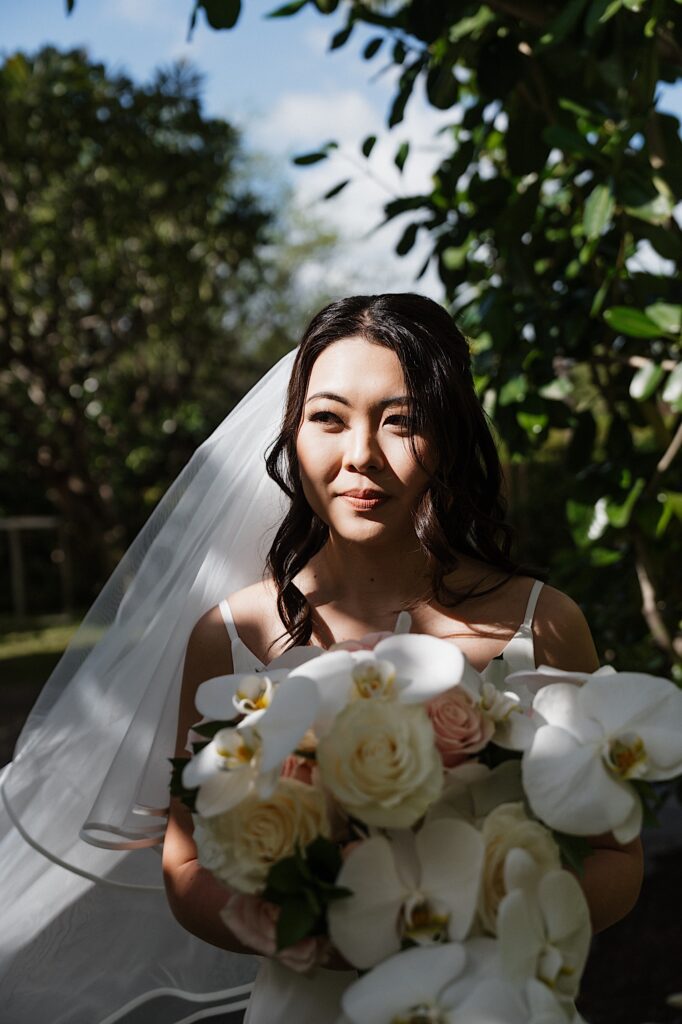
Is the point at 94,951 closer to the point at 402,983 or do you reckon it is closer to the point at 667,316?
the point at 402,983

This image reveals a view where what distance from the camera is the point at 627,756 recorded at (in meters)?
1.19

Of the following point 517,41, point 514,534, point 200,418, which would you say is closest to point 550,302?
point 517,41

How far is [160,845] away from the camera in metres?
1.89

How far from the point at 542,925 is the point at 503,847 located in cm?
9

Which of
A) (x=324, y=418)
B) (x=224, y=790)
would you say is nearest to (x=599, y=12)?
(x=324, y=418)

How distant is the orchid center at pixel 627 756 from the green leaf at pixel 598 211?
4.26 ft

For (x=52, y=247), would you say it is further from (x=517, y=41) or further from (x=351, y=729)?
(x=351, y=729)

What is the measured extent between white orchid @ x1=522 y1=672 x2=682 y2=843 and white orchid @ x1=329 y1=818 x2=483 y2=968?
11cm

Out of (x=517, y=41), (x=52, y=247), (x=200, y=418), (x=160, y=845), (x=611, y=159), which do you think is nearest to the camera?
(x=160, y=845)

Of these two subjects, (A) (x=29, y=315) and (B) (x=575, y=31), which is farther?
(A) (x=29, y=315)

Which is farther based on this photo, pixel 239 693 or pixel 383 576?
pixel 383 576

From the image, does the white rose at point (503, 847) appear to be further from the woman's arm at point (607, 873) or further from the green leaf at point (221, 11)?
the green leaf at point (221, 11)

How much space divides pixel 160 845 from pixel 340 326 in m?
0.99

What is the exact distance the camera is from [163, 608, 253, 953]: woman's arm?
58.6 inches
